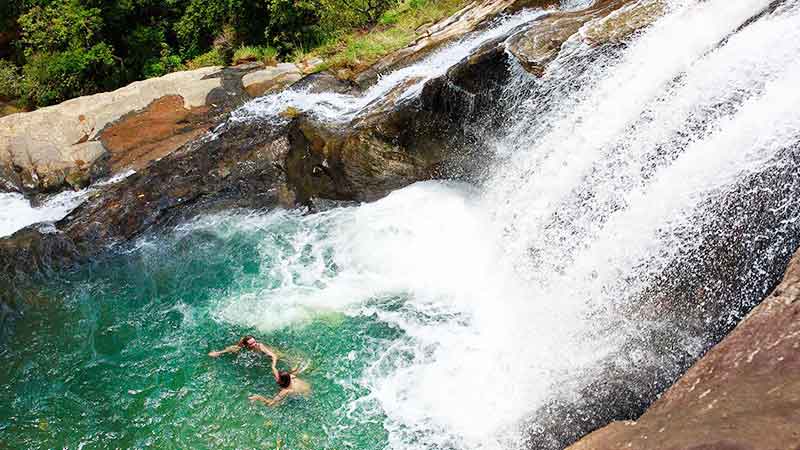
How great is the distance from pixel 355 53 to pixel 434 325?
23.4ft

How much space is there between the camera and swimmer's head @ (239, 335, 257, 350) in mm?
7447

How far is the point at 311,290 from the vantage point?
8.35 metres

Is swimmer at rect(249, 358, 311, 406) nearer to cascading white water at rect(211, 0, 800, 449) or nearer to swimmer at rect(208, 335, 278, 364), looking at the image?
swimmer at rect(208, 335, 278, 364)

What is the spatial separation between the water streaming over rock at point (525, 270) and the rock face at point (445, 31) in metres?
3.02

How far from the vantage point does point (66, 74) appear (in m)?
15.0

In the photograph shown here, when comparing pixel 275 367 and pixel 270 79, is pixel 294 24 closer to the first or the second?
pixel 270 79

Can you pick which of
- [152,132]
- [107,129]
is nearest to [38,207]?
[107,129]

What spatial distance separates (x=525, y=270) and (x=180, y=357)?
446cm

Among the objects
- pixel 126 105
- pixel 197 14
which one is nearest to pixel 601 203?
pixel 126 105

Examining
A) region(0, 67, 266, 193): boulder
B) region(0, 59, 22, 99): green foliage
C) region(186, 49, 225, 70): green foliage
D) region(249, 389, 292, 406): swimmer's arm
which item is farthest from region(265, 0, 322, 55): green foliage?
region(249, 389, 292, 406): swimmer's arm

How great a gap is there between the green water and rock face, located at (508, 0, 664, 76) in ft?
13.2

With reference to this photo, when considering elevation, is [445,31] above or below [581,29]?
below

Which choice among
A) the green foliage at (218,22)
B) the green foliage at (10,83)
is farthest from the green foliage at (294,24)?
the green foliage at (10,83)

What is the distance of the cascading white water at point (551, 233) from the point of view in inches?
243
